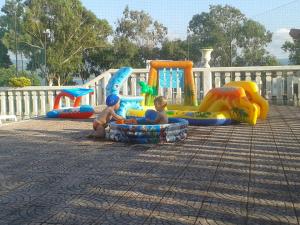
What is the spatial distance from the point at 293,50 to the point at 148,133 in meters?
36.7

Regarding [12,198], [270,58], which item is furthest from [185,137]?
[270,58]

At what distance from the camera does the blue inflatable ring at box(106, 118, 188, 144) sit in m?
6.37

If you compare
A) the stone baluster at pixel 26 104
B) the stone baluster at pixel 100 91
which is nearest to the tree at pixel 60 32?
the stone baluster at pixel 26 104

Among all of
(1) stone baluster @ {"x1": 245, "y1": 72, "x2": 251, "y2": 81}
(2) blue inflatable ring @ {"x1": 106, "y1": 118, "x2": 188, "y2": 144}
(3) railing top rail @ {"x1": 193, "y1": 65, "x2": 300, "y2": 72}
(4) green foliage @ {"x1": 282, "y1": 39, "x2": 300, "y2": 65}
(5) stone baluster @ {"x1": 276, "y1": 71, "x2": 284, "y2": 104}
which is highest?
(4) green foliage @ {"x1": 282, "y1": 39, "x2": 300, "y2": 65}

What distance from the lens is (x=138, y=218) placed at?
119 inches

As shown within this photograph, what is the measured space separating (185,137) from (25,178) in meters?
3.18

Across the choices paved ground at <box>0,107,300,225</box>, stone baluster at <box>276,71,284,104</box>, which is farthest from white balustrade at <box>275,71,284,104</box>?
paved ground at <box>0,107,300,225</box>

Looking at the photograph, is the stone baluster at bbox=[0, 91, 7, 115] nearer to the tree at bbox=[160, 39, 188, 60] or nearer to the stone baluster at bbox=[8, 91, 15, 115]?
the stone baluster at bbox=[8, 91, 15, 115]

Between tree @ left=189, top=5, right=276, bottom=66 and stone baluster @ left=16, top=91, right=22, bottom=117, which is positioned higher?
tree @ left=189, top=5, right=276, bottom=66

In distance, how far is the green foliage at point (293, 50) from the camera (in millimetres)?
38013

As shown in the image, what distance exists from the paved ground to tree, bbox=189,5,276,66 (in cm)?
4066

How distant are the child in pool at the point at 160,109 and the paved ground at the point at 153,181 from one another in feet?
1.85

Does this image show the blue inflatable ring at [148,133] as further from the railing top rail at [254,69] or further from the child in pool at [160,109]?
the railing top rail at [254,69]

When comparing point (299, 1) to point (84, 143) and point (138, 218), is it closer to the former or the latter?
point (84, 143)
